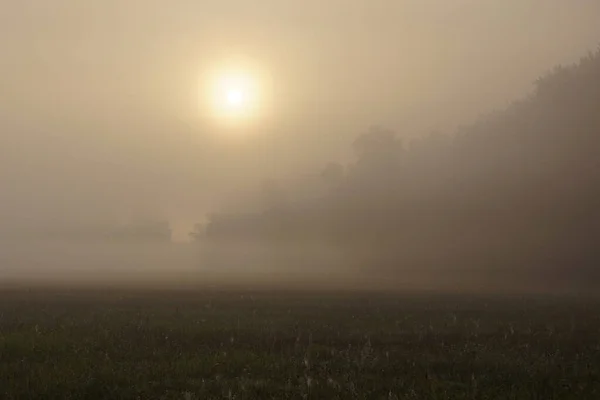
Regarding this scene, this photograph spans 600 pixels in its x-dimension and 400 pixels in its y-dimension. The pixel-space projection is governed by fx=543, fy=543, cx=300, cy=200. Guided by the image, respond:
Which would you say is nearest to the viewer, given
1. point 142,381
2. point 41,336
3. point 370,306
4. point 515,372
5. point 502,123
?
point 142,381

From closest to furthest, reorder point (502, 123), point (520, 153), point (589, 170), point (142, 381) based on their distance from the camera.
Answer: point (142, 381) < point (589, 170) < point (520, 153) < point (502, 123)

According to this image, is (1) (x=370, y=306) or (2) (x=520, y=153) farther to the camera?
(2) (x=520, y=153)

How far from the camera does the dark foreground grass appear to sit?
1114cm

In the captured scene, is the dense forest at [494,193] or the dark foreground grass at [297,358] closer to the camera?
the dark foreground grass at [297,358]

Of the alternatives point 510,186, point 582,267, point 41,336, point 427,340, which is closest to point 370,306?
point 427,340

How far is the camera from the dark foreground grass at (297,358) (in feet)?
36.6

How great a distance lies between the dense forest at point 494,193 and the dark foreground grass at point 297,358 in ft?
179

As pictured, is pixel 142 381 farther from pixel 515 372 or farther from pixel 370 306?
pixel 370 306

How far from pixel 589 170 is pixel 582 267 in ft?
42.0

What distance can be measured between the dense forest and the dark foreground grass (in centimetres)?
5464

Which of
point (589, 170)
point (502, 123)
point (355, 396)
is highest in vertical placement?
point (502, 123)

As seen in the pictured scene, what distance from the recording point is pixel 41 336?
58.1 feet

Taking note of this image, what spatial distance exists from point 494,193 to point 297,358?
83371 mm

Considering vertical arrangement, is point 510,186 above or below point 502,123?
below
